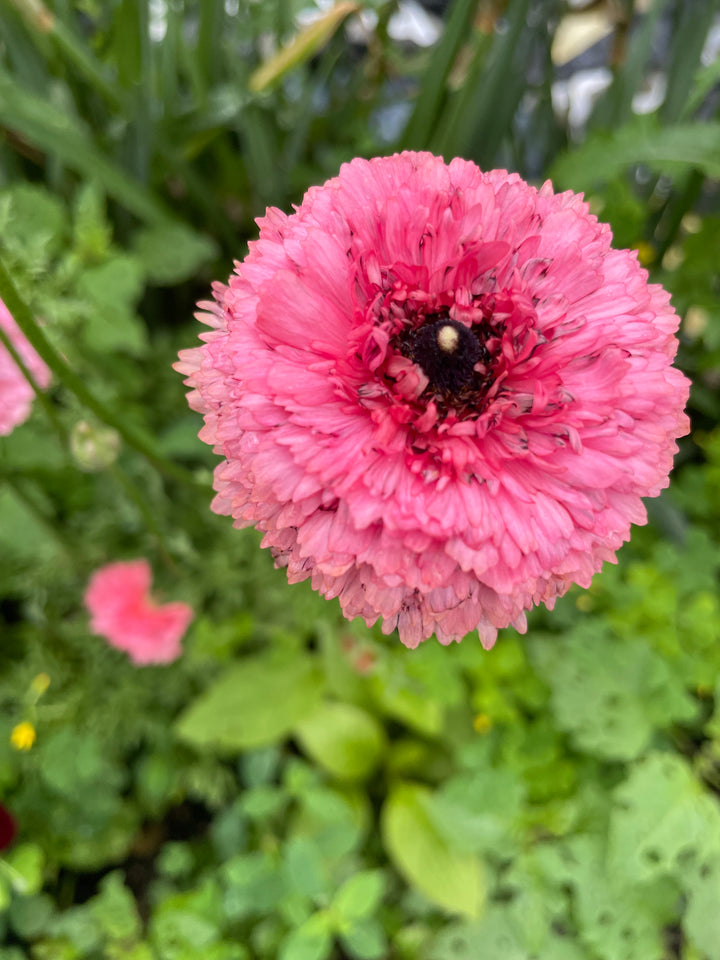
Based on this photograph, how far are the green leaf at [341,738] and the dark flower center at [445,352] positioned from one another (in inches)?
26.2

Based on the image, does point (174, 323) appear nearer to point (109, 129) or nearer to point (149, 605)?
point (109, 129)

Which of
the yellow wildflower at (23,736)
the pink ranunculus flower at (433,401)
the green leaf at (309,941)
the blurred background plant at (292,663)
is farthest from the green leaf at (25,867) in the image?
the pink ranunculus flower at (433,401)

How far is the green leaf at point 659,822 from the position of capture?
0.86 m

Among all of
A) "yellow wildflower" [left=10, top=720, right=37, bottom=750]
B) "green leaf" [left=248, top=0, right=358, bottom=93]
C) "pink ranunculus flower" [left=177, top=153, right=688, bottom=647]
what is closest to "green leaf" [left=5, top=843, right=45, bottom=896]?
"yellow wildflower" [left=10, top=720, right=37, bottom=750]

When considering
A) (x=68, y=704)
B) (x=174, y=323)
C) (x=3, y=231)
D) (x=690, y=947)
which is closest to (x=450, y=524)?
(x=3, y=231)

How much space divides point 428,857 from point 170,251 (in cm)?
102

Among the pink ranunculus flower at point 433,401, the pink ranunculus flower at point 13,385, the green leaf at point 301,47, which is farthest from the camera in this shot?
the green leaf at point 301,47

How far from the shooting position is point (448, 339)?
1.72 ft

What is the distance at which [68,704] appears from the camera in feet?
3.34

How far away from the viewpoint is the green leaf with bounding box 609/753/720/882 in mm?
861

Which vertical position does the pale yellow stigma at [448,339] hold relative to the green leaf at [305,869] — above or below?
above

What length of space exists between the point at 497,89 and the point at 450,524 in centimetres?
85

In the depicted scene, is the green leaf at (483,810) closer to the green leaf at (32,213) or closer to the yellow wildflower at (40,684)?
the yellow wildflower at (40,684)

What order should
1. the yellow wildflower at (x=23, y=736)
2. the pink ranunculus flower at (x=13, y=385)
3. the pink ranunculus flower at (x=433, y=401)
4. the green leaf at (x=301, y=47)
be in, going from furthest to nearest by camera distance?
1. the yellow wildflower at (x=23, y=736)
2. the green leaf at (x=301, y=47)
3. the pink ranunculus flower at (x=13, y=385)
4. the pink ranunculus flower at (x=433, y=401)
